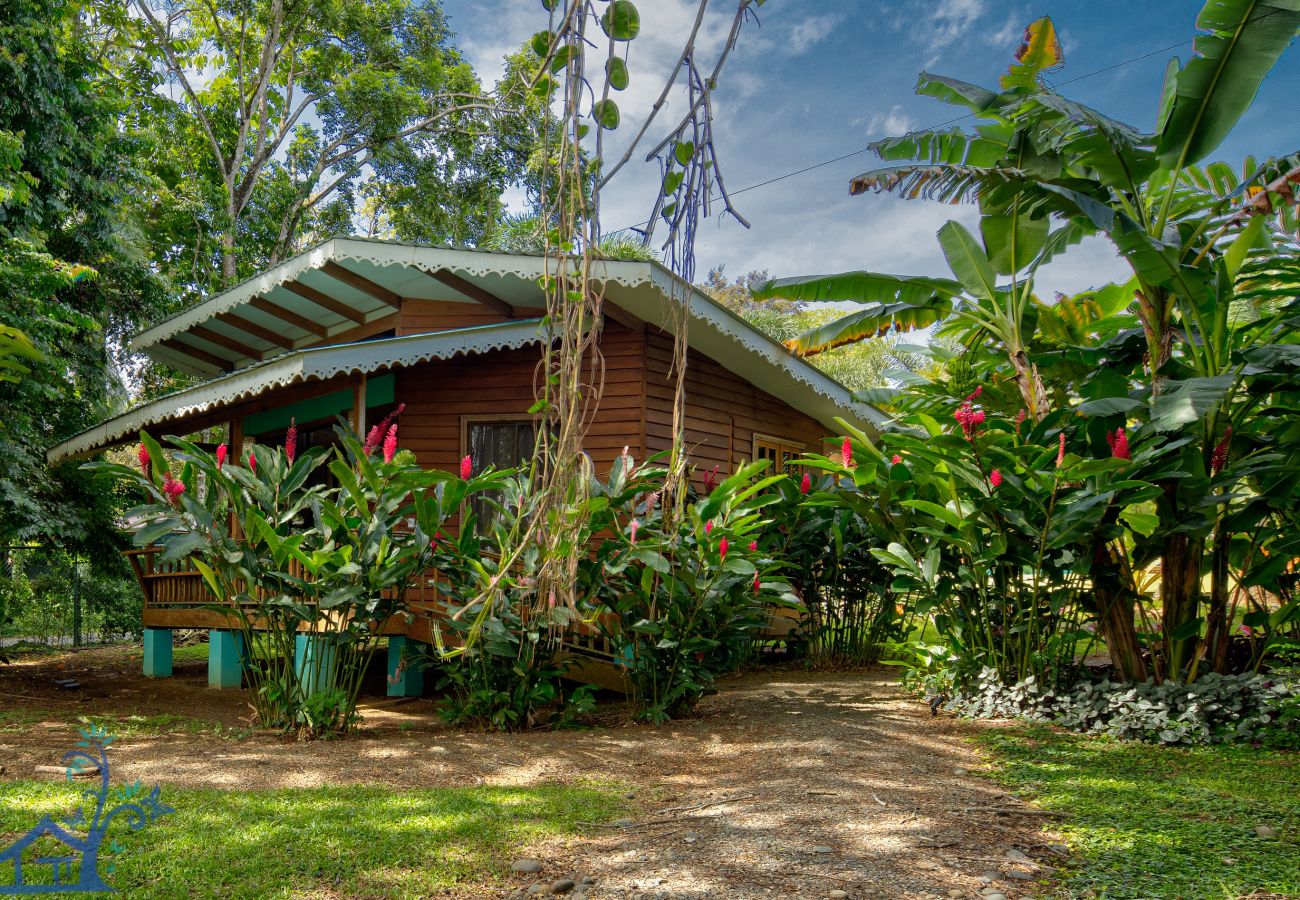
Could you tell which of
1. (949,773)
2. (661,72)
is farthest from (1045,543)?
(661,72)

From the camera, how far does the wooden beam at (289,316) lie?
1016cm

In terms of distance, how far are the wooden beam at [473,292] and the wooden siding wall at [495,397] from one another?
1.91 ft

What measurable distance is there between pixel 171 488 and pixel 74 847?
2.60 m

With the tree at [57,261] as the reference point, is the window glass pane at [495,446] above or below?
below

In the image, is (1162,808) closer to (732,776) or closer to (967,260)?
(732,776)

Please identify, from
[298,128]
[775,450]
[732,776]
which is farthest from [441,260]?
[298,128]

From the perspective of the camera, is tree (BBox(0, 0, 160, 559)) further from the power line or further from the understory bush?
the understory bush

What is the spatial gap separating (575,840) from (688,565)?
2.37 meters

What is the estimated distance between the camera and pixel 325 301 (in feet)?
32.5

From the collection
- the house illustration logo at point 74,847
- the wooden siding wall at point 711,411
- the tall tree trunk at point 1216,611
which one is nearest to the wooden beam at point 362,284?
the wooden siding wall at point 711,411

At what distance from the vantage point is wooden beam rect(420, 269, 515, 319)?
8.88 meters

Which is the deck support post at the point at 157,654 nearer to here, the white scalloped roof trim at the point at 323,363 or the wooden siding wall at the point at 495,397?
the white scalloped roof trim at the point at 323,363

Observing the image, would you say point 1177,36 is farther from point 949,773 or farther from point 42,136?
point 42,136

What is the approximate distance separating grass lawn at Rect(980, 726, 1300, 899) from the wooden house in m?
4.76
